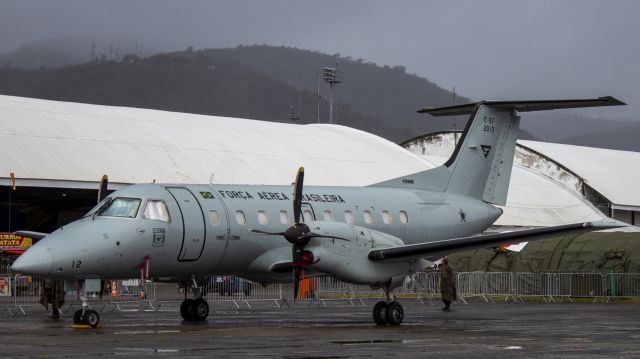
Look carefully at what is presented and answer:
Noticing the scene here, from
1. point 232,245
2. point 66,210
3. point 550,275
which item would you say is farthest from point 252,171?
point 232,245

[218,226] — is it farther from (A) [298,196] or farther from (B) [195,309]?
(B) [195,309]

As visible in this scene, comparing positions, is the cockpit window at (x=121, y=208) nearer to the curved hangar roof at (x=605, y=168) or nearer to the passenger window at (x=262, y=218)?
the passenger window at (x=262, y=218)

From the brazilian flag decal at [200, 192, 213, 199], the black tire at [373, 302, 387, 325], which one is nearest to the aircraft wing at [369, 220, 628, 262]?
the black tire at [373, 302, 387, 325]

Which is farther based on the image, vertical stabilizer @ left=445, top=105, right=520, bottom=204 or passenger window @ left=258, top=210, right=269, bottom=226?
vertical stabilizer @ left=445, top=105, right=520, bottom=204

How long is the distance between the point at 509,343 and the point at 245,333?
17.2 feet

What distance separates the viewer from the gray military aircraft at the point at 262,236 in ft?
65.7

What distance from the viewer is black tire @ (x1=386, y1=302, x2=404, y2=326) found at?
21.1 m

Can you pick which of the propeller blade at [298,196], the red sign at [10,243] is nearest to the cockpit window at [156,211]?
the propeller blade at [298,196]

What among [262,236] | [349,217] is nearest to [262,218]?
[262,236]

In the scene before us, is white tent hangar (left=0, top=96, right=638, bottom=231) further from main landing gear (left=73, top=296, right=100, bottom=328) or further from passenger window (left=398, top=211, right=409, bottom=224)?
main landing gear (left=73, top=296, right=100, bottom=328)

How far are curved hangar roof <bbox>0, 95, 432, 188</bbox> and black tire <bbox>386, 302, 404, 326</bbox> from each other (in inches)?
889

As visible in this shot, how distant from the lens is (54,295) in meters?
Answer: 24.9

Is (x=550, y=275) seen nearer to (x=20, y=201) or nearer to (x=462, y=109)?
(x=462, y=109)

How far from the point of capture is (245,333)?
1819 centimetres
